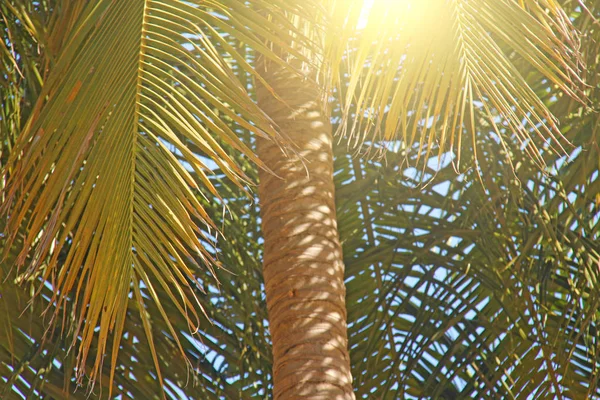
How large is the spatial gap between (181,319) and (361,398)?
3.04ft

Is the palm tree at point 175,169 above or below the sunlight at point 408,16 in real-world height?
below

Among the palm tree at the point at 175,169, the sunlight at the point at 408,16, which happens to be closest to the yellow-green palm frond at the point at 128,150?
the palm tree at the point at 175,169

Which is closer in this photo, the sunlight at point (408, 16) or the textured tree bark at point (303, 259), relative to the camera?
the sunlight at point (408, 16)

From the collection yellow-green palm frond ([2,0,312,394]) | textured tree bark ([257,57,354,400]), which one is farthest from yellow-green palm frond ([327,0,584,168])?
textured tree bark ([257,57,354,400])

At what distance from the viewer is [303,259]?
7.17 feet

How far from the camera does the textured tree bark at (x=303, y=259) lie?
6.59 ft

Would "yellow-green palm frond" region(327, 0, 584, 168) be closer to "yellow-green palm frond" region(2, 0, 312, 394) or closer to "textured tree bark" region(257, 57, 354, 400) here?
"yellow-green palm frond" region(2, 0, 312, 394)

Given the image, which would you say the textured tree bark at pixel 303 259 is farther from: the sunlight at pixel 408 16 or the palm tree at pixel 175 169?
the sunlight at pixel 408 16

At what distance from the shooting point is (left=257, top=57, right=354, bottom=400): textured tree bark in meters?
2.01

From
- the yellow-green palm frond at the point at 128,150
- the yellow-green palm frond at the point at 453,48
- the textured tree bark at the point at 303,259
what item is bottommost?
the textured tree bark at the point at 303,259

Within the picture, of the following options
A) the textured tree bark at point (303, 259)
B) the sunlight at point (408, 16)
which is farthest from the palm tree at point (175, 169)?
the sunlight at point (408, 16)

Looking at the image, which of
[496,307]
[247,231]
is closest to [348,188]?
[247,231]

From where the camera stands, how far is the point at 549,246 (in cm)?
321

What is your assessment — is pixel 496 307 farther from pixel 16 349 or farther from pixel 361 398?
pixel 16 349
